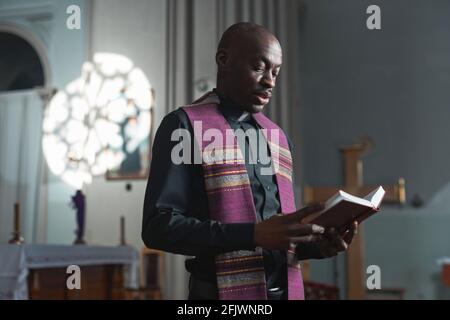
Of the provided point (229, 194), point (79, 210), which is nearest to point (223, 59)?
point (229, 194)

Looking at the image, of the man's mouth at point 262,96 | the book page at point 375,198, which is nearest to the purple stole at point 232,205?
the man's mouth at point 262,96

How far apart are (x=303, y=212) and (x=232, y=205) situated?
0.74 feet

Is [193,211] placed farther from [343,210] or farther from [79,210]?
[79,210]

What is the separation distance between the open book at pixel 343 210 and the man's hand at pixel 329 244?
3 cm

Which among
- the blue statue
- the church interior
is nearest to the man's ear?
the blue statue

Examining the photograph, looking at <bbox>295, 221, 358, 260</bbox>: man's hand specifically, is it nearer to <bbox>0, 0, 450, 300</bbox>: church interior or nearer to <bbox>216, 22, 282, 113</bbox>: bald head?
<bbox>216, 22, 282, 113</bbox>: bald head

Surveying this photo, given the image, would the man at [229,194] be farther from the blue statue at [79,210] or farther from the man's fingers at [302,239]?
the blue statue at [79,210]

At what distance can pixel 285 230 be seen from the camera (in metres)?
1.39

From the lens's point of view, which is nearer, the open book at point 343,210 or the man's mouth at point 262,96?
the open book at point 343,210

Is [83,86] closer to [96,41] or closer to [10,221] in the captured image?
[96,41]

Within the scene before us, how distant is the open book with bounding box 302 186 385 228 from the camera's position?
Answer: 143cm

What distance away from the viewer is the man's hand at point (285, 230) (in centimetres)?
139
